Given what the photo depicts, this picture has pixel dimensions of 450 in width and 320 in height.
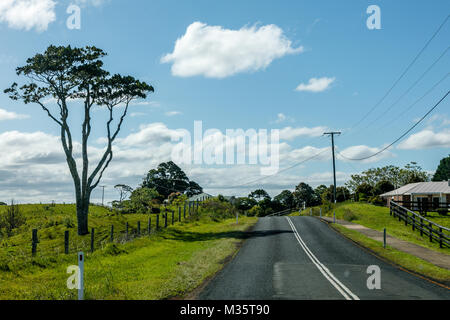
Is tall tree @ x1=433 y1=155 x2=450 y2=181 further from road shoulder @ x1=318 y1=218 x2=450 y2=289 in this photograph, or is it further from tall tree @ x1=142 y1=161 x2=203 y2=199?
road shoulder @ x1=318 y1=218 x2=450 y2=289

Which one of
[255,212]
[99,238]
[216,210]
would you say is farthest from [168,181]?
[99,238]

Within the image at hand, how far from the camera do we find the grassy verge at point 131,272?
1223 centimetres

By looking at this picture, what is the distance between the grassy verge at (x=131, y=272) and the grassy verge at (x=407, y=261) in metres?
8.01

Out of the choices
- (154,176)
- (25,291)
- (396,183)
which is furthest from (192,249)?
(396,183)

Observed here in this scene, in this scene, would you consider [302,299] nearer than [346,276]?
Yes

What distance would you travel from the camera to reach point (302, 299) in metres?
11.0

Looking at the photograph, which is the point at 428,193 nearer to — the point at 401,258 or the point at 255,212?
the point at 255,212

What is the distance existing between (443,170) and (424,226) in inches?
4099

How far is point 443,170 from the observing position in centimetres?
12219

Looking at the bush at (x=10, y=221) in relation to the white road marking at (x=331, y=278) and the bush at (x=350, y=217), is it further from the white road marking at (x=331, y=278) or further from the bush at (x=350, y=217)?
the bush at (x=350, y=217)

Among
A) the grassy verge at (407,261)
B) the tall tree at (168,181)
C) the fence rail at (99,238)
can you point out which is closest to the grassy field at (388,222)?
the grassy verge at (407,261)
